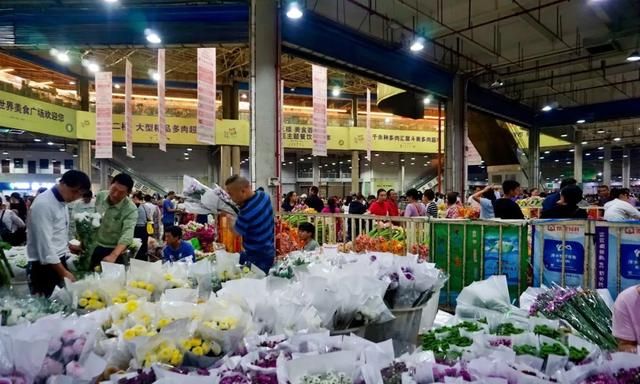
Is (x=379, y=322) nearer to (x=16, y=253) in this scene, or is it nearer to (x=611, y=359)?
(x=611, y=359)

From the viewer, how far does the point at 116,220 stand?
355 cm

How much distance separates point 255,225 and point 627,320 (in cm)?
237

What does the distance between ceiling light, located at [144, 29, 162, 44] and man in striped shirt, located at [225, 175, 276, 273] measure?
4.87 metres

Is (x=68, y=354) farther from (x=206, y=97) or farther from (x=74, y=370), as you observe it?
(x=206, y=97)

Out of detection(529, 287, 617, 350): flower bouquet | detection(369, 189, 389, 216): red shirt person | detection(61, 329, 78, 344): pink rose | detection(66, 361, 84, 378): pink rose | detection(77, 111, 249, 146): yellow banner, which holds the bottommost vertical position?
detection(529, 287, 617, 350): flower bouquet

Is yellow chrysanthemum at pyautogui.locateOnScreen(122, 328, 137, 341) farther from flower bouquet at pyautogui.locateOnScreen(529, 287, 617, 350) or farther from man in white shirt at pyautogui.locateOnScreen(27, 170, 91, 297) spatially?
flower bouquet at pyautogui.locateOnScreen(529, 287, 617, 350)

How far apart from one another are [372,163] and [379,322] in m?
24.0

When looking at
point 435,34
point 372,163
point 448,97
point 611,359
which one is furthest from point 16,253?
point 372,163

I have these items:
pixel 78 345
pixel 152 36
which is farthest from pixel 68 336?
pixel 152 36

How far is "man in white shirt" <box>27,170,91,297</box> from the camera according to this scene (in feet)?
9.47

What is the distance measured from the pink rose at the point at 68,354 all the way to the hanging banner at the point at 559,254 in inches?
139

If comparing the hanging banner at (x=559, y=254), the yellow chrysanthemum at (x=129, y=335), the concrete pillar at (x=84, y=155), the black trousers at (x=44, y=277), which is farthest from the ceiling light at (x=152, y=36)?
the concrete pillar at (x=84, y=155)

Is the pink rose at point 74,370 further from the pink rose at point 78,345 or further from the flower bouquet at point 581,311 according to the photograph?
the flower bouquet at point 581,311

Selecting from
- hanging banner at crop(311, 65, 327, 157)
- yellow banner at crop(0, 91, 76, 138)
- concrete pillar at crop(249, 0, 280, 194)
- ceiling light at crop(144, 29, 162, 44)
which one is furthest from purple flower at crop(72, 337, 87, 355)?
yellow banner at crop(0, 91, 76, 138)
